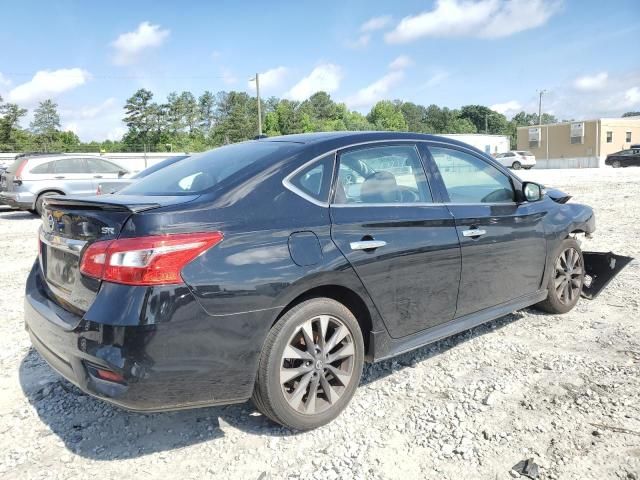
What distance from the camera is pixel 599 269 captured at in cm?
512

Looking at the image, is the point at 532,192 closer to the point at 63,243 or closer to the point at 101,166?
the point at 63,243

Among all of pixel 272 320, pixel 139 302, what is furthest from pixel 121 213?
pixel 272 320

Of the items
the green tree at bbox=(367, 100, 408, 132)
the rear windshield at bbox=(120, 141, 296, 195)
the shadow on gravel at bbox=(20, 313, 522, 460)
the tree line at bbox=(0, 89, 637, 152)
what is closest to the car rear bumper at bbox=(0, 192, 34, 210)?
the shadow on gravel at bbox=(20, 313, 522, 460)

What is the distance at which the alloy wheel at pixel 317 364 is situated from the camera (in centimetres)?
271

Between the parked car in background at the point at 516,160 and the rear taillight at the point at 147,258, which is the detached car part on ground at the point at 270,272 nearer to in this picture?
the rear taillight at the point at 147,258

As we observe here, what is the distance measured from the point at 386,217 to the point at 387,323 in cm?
65

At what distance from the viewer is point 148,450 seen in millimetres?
2717

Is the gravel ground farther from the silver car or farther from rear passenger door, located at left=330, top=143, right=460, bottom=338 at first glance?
the silver car

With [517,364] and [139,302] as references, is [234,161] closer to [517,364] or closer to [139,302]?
[139,302]

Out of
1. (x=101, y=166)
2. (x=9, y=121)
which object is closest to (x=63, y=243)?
(x=101, y=166)

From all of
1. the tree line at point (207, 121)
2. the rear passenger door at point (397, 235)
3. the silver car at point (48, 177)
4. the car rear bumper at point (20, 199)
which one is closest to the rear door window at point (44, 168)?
the silver car at point (48, 177)

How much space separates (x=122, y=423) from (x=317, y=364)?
1247 mm

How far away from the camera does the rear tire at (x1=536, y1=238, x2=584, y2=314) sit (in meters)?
4.44

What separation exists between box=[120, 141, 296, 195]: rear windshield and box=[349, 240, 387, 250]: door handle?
2.16ft
